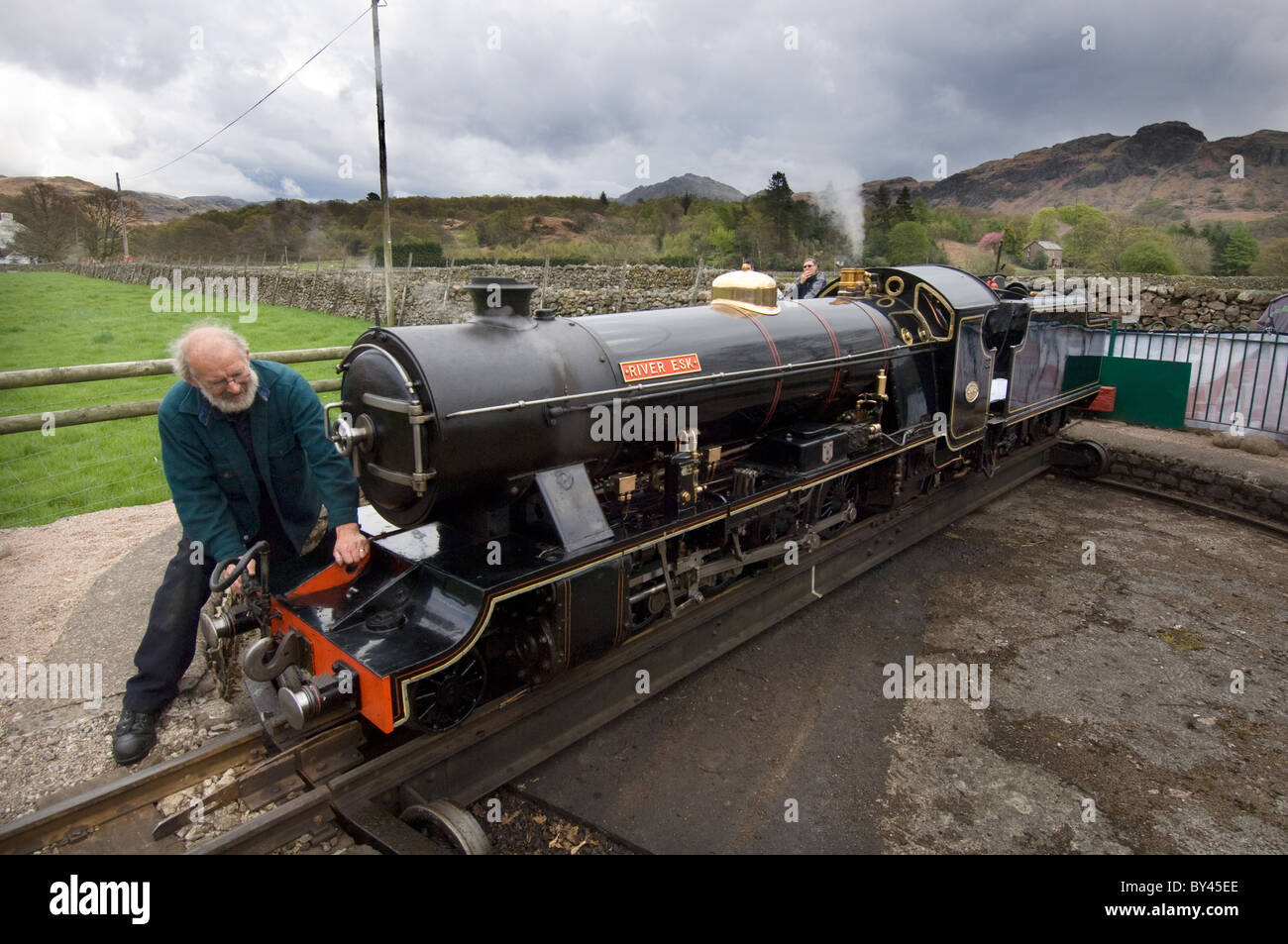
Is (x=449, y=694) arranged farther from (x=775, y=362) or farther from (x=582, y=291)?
(x=582, y=291)

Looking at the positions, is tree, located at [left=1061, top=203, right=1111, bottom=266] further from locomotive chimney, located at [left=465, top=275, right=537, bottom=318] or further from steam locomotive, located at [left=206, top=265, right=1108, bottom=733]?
locomotive chimney, located at [left=465, top=275, right=537, bottom=318]

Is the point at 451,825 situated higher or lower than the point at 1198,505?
lower

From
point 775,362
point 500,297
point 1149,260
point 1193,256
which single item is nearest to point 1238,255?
point 1193,256

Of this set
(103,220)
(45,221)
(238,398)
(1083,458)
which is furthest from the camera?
(103,220)

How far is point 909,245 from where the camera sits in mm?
24062

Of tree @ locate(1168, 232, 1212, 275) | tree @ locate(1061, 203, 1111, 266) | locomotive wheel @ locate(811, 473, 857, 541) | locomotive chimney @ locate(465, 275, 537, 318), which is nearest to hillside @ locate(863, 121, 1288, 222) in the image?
tree @ locate(1061, 203, 1111, 266)

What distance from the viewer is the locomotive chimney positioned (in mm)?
4410

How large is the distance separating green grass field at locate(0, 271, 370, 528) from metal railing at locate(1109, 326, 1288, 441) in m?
14.9

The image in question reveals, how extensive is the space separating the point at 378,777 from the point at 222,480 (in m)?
2.06

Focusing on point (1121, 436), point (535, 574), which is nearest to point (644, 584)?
point (535, 574)

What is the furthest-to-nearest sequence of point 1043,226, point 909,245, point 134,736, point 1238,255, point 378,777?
point 1043,226 < point 1238,255 < point 909,245 < point 134,736 < point 378,777

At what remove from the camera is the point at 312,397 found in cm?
456

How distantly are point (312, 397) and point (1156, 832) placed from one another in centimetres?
558

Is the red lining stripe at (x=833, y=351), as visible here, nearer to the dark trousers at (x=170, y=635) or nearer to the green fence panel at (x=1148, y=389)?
the dark trousers at (x=170, y=635)
